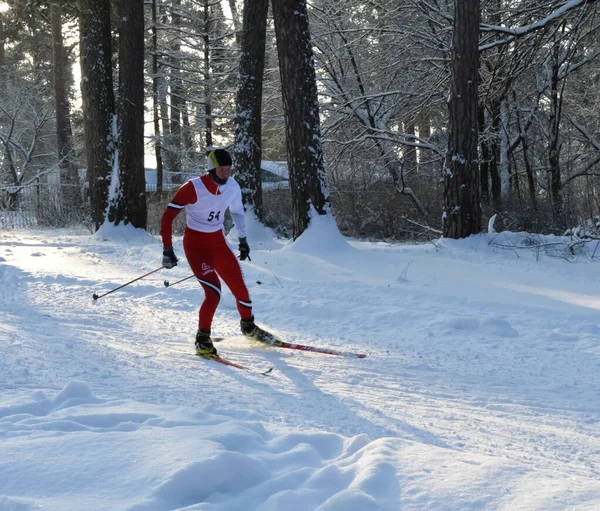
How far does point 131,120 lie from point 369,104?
6.03 meters

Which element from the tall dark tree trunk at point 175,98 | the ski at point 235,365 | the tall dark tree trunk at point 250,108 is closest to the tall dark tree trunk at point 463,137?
the tall dark tree trunk at point 250,108

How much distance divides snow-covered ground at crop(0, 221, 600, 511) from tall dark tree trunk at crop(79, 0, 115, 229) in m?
5.19

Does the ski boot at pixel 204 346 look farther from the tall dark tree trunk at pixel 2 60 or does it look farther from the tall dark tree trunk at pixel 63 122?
the tall dark tree trunk at pixel 2 60

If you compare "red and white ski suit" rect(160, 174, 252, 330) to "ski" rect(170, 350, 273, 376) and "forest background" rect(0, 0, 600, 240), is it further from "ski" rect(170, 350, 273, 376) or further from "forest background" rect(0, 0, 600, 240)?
"forest background" rect(0, 0, 600, 240)

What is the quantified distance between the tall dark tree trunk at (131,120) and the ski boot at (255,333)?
30.0 ft

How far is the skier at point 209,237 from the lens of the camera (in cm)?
599

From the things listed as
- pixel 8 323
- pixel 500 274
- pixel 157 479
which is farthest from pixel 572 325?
pixel 8 323

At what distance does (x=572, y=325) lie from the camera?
19.8 feet

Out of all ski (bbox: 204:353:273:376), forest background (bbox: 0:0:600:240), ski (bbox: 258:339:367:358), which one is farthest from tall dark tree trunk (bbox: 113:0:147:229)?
ski (bbox: 204:353:273:376)

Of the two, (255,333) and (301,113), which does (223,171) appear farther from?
(301,113)

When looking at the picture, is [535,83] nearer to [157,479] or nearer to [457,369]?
[457,369]

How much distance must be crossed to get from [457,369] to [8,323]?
4512mm

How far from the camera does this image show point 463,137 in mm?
10312

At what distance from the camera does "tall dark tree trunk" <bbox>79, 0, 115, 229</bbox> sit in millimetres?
14680
